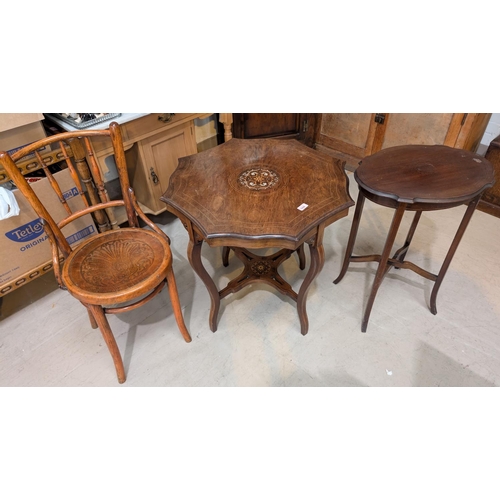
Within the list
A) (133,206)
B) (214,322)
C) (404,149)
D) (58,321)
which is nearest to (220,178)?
(133,206)

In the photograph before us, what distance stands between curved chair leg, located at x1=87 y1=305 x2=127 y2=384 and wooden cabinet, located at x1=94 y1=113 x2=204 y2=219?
2.95ft

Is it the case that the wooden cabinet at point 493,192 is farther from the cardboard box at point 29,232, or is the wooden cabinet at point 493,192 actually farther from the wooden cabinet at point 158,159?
the cardboard box at point 29,232

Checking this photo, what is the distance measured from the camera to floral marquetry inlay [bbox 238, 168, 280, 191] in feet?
5.08

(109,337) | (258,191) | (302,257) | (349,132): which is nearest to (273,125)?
(349,132)

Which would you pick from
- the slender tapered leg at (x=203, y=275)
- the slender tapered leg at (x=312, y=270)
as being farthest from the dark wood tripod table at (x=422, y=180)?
the slender tapered leg at (x=203, y=275)

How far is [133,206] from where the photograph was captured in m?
1.63

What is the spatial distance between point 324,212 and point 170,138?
1277 millimetres

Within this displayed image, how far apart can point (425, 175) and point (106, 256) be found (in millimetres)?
1383

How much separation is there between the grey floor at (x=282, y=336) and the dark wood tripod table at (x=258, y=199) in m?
0.17

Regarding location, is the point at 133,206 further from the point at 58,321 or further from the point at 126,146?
the point at 58,321

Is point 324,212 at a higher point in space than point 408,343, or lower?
higher

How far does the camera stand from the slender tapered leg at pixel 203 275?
5.11ft

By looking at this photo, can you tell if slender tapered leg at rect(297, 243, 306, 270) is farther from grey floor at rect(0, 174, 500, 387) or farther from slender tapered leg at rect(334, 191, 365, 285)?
slender tapered leg at rect(334, 191, 365, 285)

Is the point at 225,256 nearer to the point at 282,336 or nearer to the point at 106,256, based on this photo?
the point at 282,336
